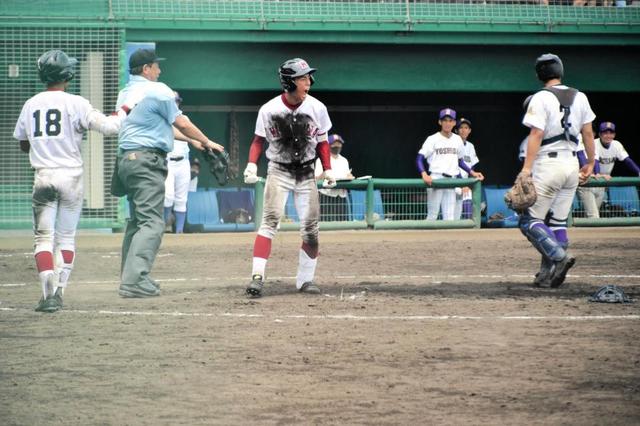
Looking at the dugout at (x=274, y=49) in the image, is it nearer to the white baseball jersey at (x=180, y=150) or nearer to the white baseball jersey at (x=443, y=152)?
the white baseball jersey at (x=180, y=150)

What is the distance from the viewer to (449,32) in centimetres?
2256

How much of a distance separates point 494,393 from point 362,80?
16.9 meters

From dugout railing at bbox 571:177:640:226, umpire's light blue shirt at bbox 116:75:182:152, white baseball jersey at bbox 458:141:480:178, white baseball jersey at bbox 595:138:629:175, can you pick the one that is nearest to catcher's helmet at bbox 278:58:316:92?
umpire's light blue shirt at bbox 116:75:182:152

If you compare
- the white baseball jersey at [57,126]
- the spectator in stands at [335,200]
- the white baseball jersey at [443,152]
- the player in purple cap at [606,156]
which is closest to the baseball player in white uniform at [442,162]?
the white baseball jersey at [443,152]

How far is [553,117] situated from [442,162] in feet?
26.5

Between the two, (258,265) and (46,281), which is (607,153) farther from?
(46,281)

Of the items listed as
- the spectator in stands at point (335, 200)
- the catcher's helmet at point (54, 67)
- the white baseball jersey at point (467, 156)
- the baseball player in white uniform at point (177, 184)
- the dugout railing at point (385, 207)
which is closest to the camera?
the catcher's helmet at point (54, 67)

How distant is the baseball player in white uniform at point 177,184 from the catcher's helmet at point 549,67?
7.92 meters

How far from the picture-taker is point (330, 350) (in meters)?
7.75

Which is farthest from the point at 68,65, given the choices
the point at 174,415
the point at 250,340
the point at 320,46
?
the point at 320,46

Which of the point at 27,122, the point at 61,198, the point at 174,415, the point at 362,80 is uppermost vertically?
the point at 362,80

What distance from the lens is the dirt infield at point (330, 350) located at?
6125mm

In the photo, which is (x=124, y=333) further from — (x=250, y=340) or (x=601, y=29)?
(x=601, y=29)

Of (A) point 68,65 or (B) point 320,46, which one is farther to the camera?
(B) point 320,46
